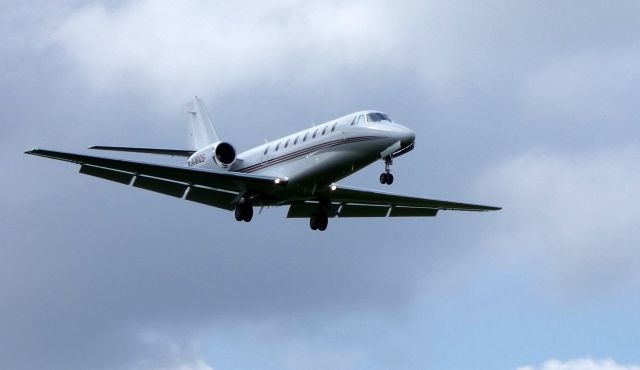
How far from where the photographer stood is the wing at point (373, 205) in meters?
50.3

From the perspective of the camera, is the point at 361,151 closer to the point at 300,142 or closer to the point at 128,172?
the point at 300,142

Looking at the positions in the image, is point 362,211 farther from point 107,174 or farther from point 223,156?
point 107,174

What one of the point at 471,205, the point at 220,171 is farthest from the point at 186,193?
the point at 471,205

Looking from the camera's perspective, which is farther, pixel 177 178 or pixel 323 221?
pixel 323 221

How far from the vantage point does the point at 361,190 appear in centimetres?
5012

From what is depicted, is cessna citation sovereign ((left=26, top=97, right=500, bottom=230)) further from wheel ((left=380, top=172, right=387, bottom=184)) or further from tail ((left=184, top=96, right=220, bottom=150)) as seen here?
tail ((left=184, top=96, right=220, bottom=150))

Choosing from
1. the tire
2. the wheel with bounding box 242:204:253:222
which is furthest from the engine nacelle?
the tire

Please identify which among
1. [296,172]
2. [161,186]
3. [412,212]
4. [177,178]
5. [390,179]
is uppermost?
[412,212]

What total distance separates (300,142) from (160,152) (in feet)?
20.3

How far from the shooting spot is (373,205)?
173 feet

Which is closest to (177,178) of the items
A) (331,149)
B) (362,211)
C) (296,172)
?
(296,172)

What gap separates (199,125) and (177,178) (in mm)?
8878

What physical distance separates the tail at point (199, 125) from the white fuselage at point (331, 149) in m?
8.26

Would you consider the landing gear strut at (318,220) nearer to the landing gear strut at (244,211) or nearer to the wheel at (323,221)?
the wheel at (323,221)
